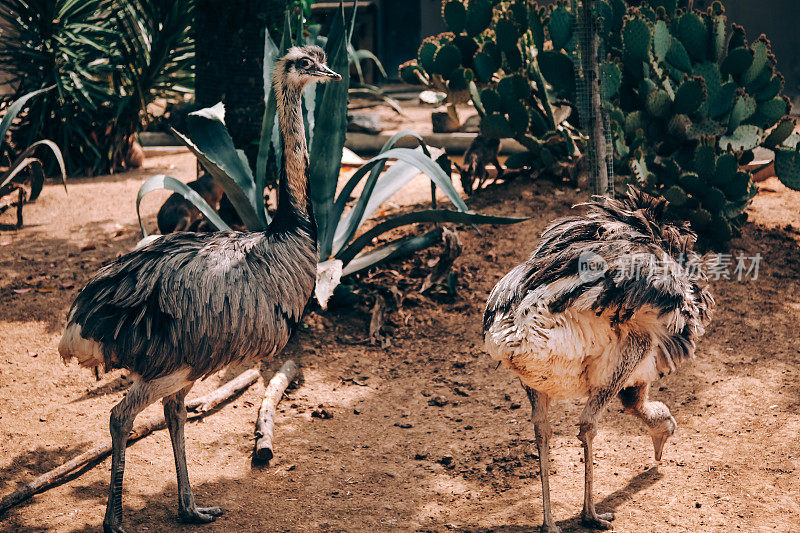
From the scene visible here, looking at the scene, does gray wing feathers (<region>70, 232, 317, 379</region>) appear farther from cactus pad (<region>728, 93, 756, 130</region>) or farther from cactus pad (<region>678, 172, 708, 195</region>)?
cactus pad (<region>728, 93, 756, 130</region>)

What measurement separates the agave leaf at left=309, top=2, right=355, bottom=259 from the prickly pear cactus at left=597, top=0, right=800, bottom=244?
1793mm

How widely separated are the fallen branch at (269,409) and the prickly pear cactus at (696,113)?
272 centimetres

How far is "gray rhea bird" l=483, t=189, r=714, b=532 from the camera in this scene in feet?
10.7

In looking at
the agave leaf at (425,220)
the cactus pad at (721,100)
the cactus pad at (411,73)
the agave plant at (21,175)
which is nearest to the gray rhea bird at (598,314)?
the agave leaf at (425,220)

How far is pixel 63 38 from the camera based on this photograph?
834 centimetres

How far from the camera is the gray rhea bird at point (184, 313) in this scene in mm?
3475

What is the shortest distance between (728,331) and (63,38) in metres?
6.88

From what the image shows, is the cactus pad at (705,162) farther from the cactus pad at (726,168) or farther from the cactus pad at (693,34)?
the cactus pad at (693,34)

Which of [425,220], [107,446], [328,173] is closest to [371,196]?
[328,173]

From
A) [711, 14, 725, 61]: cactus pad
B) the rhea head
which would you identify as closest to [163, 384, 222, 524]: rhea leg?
the rhea head

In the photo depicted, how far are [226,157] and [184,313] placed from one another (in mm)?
2156

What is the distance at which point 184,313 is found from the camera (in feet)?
11.5

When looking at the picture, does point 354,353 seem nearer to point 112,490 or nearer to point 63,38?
point 112,490

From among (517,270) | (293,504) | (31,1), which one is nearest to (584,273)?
(517,270)
